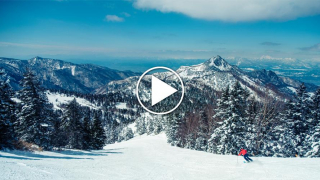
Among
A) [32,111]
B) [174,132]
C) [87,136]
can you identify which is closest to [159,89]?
[32,111]

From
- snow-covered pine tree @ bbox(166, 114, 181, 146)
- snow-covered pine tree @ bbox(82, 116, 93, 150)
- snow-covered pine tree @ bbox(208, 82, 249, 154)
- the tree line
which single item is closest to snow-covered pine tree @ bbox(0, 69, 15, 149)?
the tree line

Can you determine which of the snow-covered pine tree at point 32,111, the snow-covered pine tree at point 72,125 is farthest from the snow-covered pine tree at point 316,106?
the snow-covered pine tree at point 72,125

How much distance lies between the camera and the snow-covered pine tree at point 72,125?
29891mm

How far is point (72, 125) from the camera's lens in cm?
2983

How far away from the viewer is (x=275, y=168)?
11445 millimetres

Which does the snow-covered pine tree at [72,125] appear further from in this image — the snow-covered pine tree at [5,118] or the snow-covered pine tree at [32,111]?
the snow-covered pine tree at [5,118]

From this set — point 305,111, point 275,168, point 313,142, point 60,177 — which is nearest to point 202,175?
point 275,168

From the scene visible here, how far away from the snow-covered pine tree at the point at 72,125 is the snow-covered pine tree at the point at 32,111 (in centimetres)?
996

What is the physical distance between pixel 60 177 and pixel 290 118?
3002 cm

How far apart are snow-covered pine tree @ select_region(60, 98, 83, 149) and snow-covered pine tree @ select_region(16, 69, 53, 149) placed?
9956 mm

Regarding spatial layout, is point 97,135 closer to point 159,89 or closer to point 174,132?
point 174,132

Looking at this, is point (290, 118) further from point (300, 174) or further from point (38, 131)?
point (38, 131)

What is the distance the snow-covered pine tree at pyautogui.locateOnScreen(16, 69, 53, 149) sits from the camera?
19000mm

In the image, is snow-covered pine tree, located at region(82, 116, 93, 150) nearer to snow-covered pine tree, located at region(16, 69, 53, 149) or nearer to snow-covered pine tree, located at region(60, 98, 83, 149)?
snow-covered pine tree, located at region(60, 98, 83, 149)
